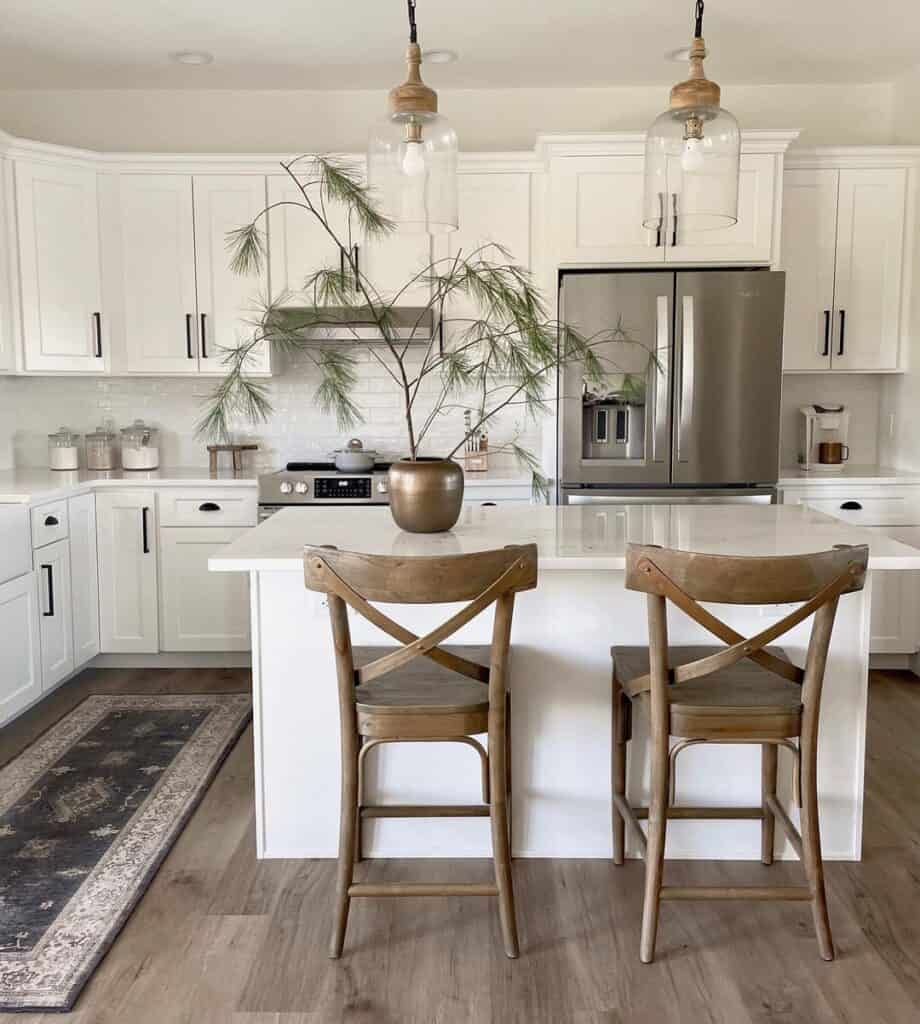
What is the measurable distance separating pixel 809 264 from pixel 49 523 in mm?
3588

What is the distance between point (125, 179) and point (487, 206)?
5.54 feet

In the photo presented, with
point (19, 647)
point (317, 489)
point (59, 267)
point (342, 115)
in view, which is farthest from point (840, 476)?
point (59, 267)

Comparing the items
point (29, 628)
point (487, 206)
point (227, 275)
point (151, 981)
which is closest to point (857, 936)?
point (151, 981)

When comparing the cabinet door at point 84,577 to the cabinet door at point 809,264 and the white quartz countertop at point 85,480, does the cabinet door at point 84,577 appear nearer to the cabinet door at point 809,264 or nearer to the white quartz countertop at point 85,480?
the white quartz countertop at point 85,480

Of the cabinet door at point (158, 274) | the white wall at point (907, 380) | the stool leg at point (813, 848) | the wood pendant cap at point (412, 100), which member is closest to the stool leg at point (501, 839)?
the stool leg at point (813, 848)

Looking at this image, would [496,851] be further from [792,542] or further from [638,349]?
[638,349]

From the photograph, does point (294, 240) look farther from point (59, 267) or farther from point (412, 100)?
point (412, 100)

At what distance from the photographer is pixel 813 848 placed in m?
2.20

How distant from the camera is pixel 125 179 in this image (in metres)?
4.53

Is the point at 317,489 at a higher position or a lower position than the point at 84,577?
higher

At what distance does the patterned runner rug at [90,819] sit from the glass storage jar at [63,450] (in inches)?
48.5

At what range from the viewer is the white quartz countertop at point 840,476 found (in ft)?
14.4

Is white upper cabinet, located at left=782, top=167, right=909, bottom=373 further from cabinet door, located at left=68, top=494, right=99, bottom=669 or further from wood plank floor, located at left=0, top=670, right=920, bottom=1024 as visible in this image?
cabinet door, located at left=68, top=494, right=99, bottom=669

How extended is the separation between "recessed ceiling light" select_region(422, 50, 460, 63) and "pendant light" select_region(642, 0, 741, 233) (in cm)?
234
